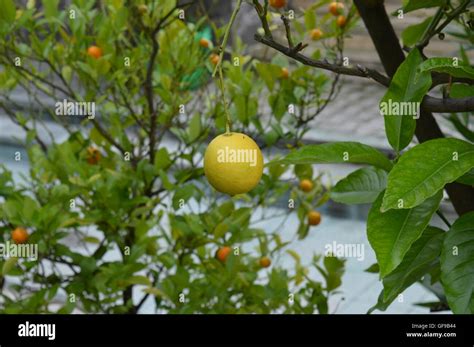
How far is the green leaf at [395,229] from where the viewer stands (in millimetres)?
729

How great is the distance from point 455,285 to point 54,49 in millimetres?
1343

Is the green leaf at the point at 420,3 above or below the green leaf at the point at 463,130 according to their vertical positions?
above

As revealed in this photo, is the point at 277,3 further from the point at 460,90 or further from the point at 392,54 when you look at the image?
the point at 460,90

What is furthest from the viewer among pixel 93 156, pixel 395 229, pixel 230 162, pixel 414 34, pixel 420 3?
pixel 93 156

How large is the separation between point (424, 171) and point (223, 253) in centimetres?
104

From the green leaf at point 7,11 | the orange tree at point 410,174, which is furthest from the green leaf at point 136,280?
the orange tree at point 410,174

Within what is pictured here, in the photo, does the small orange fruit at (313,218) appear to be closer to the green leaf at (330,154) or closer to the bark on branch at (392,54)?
the bark on branch at (392,54)

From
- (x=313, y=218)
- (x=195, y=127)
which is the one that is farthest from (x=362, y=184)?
(x=313, y=218)

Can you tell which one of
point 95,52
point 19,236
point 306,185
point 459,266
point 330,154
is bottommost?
point 459,266

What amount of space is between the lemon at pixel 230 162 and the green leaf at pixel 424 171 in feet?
0.37

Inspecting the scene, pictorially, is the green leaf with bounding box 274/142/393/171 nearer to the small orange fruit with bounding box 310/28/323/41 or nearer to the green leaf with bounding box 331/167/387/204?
the green leaf with bounding box 331/167/387/204

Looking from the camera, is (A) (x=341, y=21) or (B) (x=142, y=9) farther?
(A) (x=341, y=21)

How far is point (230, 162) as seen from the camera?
636 millimetres
